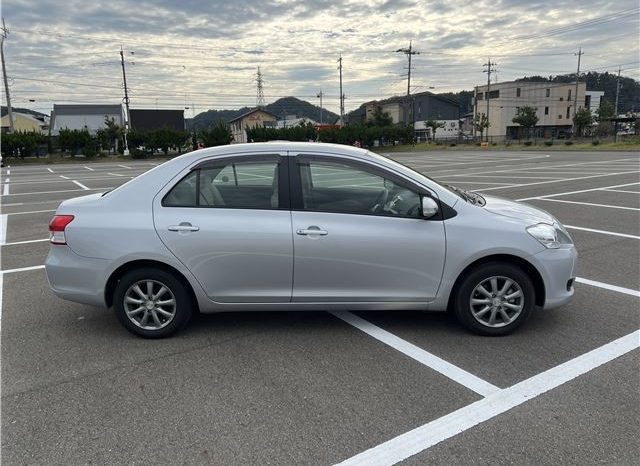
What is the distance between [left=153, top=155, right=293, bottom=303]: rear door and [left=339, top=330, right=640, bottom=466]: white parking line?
154 centimetres

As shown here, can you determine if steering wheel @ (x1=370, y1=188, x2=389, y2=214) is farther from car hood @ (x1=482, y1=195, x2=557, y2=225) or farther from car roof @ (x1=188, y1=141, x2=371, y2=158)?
car hood @ (x1=482, y1=195, x2=557, y2=225)

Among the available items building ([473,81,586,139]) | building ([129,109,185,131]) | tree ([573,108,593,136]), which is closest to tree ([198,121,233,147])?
building ([129,109,185,131])

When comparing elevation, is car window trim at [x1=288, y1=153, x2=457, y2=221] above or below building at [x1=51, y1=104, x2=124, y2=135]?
below

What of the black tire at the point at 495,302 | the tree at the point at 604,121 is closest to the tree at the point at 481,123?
the tree at the point at 604,121

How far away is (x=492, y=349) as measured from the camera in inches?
144

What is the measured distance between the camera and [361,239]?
3656 millimetres

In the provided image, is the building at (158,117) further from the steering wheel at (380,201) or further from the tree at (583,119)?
the steering wheel at (380,201)

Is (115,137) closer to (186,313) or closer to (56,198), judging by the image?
(56,198)

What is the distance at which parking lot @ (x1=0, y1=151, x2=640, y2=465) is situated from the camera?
254 cm

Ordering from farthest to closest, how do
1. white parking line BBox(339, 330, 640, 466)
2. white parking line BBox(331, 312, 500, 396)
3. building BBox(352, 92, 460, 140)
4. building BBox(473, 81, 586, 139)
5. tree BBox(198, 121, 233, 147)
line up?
building BBox(352, 92, 460, 140)
building BBox(473, 81, 586, 139)
tree BBox(198, 121, 233, 147)
white parking line BBox(331, 312, 500, 396)
white parking line BBox(339, 330, 640, 466)

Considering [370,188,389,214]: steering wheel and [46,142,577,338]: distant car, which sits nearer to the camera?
[46,142,577,338]: distant car

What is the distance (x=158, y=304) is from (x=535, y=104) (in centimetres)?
9042

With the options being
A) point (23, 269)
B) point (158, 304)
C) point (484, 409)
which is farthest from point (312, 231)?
point (23, 269)

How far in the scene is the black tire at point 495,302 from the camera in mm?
3752
